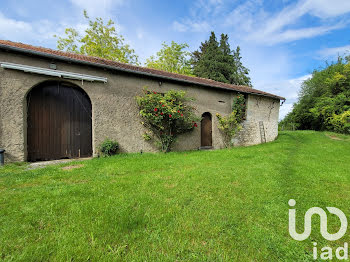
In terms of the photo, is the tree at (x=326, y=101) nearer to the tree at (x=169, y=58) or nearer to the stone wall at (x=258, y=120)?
the stone wall at (x=258, y=120)

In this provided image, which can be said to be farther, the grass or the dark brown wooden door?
the dark brown wooden door

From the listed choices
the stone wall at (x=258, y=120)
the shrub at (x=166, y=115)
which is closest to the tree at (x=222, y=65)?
the stone wall at (x=258, y=120)

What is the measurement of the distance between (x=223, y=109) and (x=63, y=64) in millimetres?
7790

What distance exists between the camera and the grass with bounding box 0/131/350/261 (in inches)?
53.5

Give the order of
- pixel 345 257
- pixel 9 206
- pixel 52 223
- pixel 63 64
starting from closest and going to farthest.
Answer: pixel 345 257 < pixel 52 223 < pixel 9 206 < pixel 63 64

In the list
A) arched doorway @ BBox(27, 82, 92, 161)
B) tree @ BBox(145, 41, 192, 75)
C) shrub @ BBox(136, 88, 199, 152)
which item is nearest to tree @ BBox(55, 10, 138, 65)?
tree @ BBox(145, 41, 192, 75)

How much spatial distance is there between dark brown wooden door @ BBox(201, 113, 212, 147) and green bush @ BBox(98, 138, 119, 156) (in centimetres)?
461

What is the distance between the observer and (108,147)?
5.43 metres

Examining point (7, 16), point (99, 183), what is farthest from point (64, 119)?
point (7, 16)

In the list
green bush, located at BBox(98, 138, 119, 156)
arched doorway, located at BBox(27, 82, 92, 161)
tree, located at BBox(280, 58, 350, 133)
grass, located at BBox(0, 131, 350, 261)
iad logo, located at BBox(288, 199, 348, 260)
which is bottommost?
iad logo, located at BBox(288, 199, 348, 260)

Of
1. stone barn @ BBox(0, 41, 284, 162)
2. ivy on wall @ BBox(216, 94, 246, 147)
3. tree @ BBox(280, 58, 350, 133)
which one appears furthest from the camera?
tree @ BBox(280, 58, 350, 133)

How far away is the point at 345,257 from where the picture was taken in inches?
54.9

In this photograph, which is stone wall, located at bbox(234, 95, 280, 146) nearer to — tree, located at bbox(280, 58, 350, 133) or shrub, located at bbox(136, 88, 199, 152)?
shrub, located at bbox(136, 88, 199, 152)

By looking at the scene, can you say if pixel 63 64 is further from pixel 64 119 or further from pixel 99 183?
pixel 99 183
